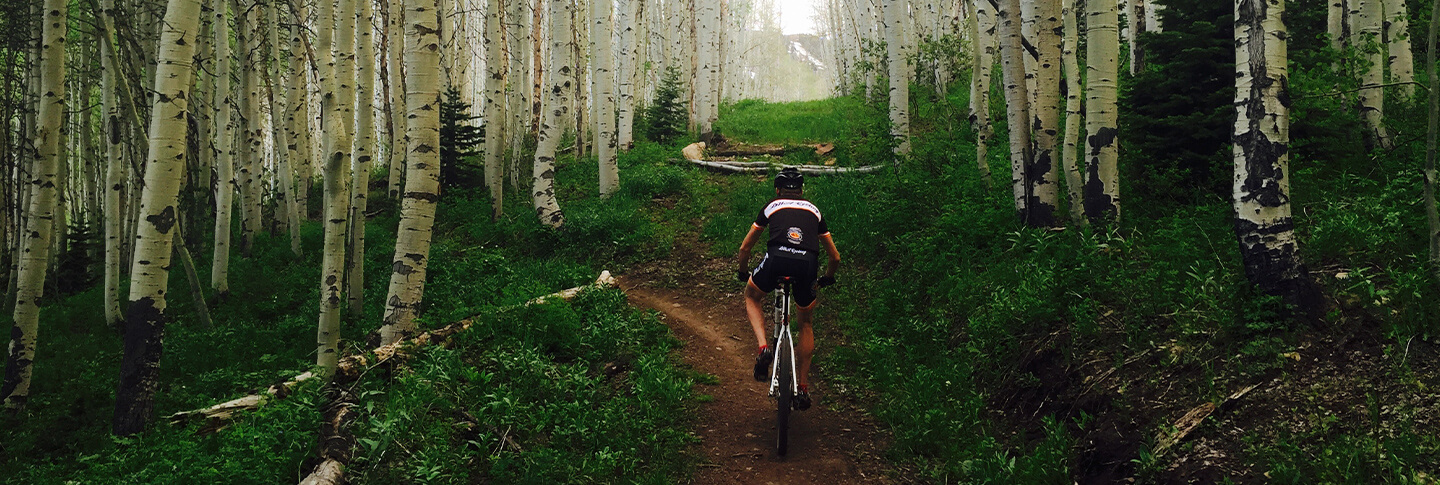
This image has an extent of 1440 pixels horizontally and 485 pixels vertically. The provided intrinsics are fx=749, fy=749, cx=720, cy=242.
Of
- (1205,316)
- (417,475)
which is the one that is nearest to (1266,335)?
(1205,316)

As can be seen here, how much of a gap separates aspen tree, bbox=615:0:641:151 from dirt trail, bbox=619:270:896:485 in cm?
1030

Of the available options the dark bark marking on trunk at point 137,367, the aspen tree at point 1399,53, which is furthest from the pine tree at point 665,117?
the aspen tree at point 1399,53

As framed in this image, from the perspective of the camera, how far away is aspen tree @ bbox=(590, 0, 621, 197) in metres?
13.9

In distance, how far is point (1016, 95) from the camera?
8.61 metres

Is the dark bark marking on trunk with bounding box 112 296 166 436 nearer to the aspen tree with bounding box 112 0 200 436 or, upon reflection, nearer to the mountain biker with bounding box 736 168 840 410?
the aspen tree with bounding box 112 0 200 436

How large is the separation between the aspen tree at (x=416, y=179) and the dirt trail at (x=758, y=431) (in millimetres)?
2778

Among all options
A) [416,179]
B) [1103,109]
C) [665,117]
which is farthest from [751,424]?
[665,117]

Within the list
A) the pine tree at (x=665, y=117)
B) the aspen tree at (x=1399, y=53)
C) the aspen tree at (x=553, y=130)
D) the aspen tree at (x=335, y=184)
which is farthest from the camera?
the pine tree at (x=665, y=117)

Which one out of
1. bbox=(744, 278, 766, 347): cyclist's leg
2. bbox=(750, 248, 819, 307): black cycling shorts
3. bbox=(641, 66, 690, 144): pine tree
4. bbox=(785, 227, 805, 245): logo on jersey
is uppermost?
bbox=(641, 66, 690, 144): pine tree

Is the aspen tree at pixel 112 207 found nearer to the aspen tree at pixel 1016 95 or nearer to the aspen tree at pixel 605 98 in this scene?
the aspen tree at pixel 605 98

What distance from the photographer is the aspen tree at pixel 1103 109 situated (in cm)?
716

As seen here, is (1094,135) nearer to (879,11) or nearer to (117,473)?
(117,473)

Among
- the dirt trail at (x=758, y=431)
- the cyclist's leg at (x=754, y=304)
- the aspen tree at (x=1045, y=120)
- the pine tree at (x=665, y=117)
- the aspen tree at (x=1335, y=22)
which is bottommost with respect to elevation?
the dirt trail at (x=758, y=431)

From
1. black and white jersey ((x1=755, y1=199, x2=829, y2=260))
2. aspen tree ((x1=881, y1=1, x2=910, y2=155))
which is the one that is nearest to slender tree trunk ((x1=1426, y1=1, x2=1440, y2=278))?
black and white jersey ((x1=755, y1=199, x2=829, y2=260))
